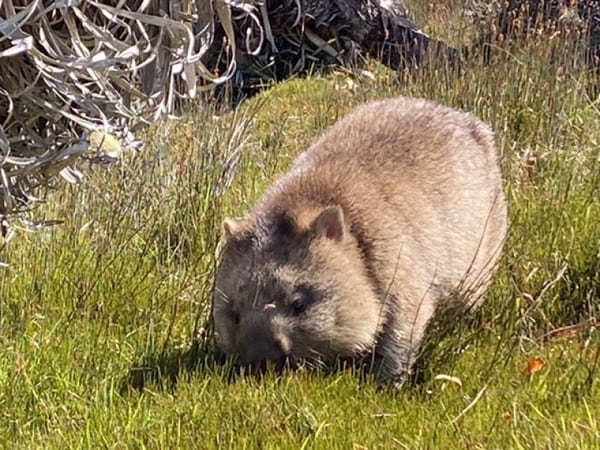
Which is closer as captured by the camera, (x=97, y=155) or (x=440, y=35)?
(x=97, y=155)

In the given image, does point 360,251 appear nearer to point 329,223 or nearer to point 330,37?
point 329,223

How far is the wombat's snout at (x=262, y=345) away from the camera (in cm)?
380

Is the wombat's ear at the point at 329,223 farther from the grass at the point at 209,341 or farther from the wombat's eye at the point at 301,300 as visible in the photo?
the grass at the point at 209,341

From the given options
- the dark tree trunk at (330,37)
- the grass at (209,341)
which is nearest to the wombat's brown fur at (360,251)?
the grass at (209,341)

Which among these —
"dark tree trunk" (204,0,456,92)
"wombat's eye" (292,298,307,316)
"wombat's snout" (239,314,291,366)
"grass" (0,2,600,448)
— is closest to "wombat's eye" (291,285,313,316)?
"wombat's eye" (292,298,307,316)

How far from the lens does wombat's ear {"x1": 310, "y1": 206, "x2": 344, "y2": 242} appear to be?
4.00m

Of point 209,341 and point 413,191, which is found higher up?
point 413,191

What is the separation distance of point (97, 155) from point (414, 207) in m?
1.23

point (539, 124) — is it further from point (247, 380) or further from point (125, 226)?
point (247, 380)

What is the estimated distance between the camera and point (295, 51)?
9.62 metres

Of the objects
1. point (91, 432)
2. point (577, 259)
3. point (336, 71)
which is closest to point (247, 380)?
point (91, 432)

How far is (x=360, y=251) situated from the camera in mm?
4137

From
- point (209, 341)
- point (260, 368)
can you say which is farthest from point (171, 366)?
point (260, 368)

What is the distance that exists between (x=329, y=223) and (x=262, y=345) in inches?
20.3
